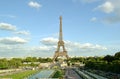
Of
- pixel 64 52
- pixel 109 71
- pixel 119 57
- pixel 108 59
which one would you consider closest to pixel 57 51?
pixel 64 52

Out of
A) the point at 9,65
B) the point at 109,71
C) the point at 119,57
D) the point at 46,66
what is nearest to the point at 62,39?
the point at 46,66

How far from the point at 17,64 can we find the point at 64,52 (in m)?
14.2

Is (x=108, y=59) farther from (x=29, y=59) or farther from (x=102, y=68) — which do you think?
(x=29, y=59)

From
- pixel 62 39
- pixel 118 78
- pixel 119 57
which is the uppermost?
pixel 62 39

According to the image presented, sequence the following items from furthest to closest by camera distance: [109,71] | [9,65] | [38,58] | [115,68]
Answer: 1. [38,58]
2. [9,65]
3. [109,71]
4. [115,68]

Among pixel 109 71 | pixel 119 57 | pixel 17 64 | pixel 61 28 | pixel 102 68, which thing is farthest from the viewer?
pixel 17 64

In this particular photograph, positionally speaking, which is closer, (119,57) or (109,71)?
(109,71)

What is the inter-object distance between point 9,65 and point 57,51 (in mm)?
12600

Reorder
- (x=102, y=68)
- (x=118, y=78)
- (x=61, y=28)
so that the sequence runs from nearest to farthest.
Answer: (x=118, y=78) → (x=102, y=68) → (x=61, y=28)

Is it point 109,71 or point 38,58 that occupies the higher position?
point 38,58

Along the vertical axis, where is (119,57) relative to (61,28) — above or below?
below

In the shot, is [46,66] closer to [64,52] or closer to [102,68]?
[64,52]

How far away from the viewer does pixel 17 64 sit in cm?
7669

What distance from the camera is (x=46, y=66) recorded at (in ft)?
242
